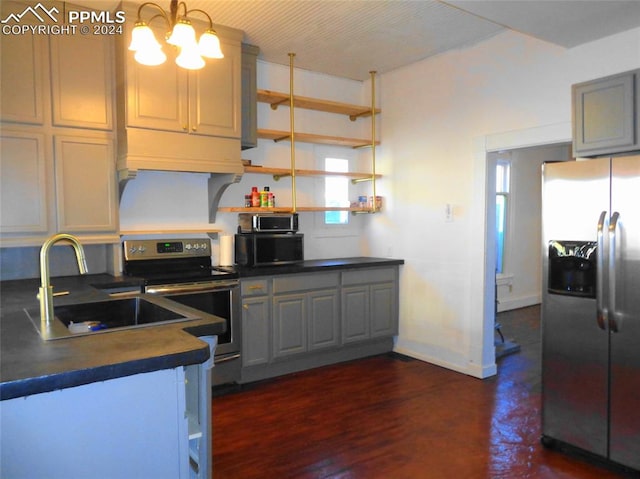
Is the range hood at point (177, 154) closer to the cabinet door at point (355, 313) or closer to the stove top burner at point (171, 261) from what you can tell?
the stove top burner at point (171, 261)

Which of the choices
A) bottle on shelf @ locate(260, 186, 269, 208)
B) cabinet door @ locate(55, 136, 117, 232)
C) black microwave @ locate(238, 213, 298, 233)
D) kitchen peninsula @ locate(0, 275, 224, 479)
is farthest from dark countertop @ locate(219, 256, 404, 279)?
kitchen peninsula @ locate(0, 275, 224, 479)

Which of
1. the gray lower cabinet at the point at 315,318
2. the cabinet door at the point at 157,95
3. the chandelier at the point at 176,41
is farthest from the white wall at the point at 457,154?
the chandelier at the point at 176,41

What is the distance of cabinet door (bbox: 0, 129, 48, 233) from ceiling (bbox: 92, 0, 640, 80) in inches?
40.4

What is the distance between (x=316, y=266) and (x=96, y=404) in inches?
112

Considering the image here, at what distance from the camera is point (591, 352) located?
8.50 feet

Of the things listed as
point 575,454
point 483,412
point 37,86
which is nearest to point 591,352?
point 575,454

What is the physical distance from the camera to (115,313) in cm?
226

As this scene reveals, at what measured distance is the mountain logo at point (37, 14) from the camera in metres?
2.95

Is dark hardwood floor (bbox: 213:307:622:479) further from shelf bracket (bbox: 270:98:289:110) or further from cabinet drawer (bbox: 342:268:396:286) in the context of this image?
shelf bracket (bbox: 270:98:289:110)

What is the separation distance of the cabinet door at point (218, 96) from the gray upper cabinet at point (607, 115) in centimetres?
235

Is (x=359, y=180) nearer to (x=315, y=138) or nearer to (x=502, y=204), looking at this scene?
(x=315, y=138)

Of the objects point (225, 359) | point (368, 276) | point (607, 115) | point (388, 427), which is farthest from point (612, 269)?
point (225, 359)

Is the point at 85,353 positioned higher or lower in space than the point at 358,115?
lower

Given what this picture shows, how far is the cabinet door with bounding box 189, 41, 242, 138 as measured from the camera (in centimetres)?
351
